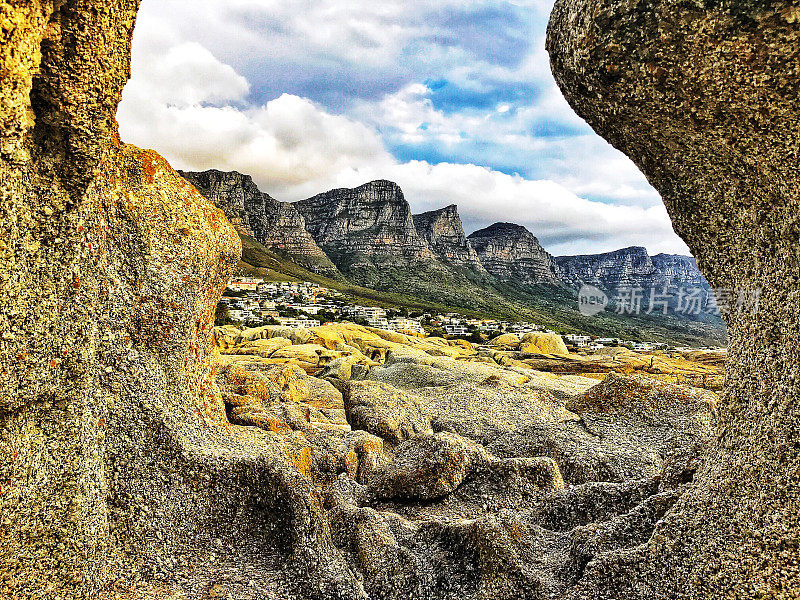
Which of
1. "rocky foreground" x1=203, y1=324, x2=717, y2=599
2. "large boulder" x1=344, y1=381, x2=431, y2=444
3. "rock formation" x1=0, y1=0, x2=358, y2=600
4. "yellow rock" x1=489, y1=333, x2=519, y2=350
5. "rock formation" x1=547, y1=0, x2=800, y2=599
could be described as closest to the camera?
"rock formation" x1=547, y1=0, x2=800, y2=599

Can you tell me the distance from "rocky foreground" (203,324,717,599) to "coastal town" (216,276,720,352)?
180 ft

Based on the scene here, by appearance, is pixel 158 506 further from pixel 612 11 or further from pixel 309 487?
pixel 612 11

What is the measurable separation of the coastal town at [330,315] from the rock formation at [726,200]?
68.2 m

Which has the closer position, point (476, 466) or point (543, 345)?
point (476, 466)

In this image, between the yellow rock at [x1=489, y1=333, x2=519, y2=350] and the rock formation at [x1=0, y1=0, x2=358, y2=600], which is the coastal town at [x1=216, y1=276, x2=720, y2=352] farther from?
the rock formation at [x1=0, y1=0, x2=358, y2=600]

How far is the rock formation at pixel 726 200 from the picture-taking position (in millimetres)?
6027

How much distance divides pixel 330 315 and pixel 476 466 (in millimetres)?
101786

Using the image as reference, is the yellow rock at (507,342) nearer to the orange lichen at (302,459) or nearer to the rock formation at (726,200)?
the orange lichen at (302,459)

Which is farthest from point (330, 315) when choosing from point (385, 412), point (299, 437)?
point (299, 437)

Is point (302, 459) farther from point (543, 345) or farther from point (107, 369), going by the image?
point (543, 345)

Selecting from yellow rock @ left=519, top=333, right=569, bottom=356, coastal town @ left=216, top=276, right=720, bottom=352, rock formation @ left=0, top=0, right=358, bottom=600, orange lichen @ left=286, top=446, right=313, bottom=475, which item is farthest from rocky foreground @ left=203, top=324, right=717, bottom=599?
coastal town @ left=216, top=276, right=720, bottom=352

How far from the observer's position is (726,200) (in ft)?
24.2

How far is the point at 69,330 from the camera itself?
8258 mm

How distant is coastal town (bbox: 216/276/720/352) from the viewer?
9750cm
